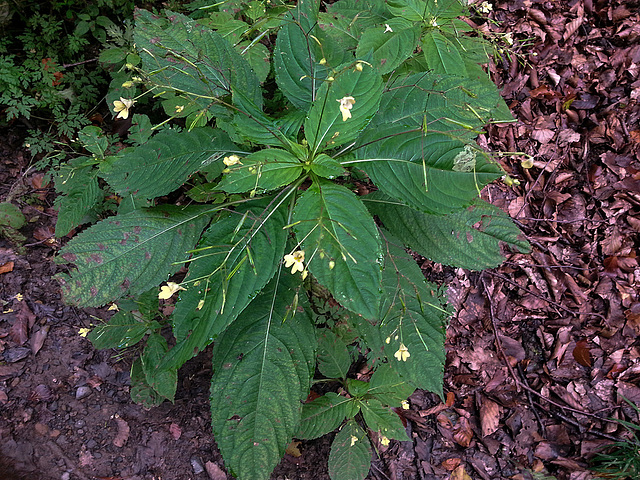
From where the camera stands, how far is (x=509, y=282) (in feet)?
10.9

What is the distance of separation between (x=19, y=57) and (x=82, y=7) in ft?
1.89

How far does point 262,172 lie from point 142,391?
1.63 meters

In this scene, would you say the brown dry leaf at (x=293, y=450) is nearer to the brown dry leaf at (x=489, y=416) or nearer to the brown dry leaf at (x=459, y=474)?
the brown dry leaf at (x=459, y=474)

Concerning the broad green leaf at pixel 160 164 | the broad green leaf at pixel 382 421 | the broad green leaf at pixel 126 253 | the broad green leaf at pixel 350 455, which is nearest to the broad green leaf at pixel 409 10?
the broad green leaf at pixel 160 164

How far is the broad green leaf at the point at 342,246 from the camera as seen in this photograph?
141cm

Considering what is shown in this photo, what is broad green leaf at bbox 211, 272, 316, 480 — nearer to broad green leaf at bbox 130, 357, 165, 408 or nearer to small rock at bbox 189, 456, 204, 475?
broad green leaf at bbox 130, 357, 165, 408

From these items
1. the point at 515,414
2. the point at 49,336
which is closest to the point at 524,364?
the point at 515,414

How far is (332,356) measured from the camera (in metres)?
2.50

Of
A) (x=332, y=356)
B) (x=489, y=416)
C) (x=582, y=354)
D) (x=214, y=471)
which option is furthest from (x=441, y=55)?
(x=214, y=471)

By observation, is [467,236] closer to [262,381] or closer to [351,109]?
[351,109]

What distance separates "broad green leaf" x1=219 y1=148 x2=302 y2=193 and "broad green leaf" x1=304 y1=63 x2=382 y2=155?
0.14 meters

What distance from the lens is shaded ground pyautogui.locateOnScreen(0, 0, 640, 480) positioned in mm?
2488

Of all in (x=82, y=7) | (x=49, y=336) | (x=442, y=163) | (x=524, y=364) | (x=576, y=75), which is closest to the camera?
(x=442, y=163)

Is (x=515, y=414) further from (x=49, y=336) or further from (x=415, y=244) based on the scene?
(x=49, y=336)
